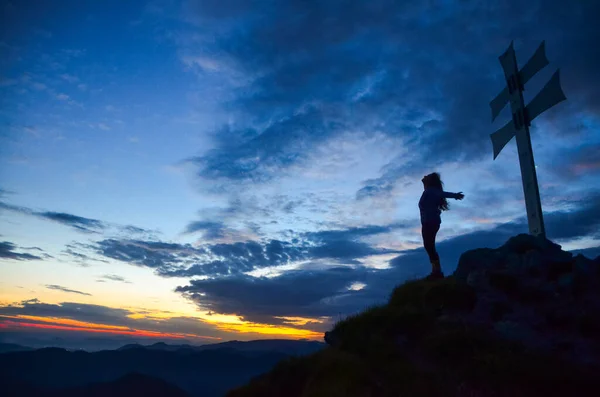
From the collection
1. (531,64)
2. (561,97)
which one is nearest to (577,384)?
(561,97)

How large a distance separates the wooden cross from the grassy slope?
175 inches

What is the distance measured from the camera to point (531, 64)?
1340cm

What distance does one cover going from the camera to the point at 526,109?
13656 mm

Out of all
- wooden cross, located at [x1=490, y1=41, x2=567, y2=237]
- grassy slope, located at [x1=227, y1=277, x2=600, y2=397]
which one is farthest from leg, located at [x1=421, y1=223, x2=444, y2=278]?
wooden cross, located at [x1=490, y1=41, x2=567, y2=237]

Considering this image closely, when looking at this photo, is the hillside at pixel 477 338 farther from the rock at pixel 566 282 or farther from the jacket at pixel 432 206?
the jacket at pixel 432 206

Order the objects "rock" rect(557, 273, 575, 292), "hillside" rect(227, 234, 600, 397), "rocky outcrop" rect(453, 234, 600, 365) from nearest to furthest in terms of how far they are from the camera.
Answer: "hillside" rect(227, 234, 600, 397) → "rocky outcrop" rect(453, 234, 600, 365) → "rock" rect(557, 273, 575, 292)

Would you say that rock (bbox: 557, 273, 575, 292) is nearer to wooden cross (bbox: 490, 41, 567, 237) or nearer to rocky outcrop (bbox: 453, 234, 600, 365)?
rocky outcrop (bbox: 453, 234, 600, 365)

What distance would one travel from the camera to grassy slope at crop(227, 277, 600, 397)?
723 centimetres

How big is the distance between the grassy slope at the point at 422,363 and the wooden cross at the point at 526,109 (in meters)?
4.44

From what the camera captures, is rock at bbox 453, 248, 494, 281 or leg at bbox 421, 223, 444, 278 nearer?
rock at bbox 453, 248, 494, 281

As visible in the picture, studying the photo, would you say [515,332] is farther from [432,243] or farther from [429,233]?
[429,233]

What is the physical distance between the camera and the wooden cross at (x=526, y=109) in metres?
12.6

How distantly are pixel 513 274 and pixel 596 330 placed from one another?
8.55 feet

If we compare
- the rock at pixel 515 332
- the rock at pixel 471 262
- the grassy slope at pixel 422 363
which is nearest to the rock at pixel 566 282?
the rock at pixel 515 332
